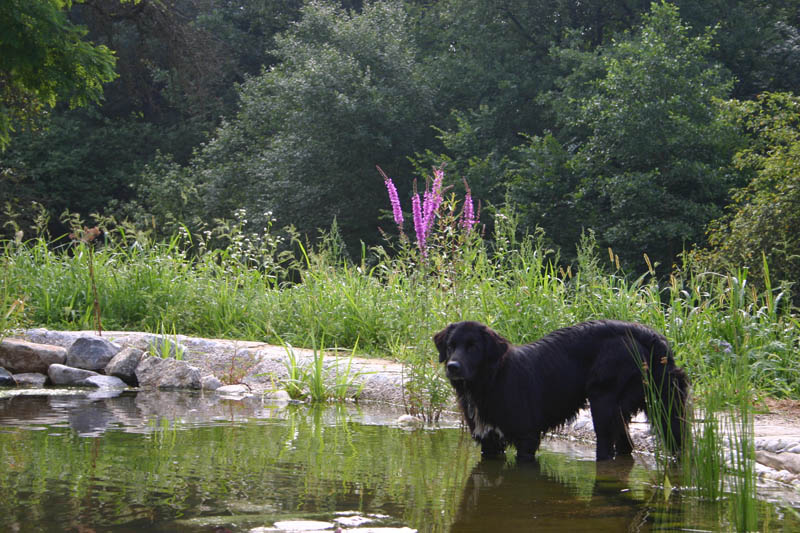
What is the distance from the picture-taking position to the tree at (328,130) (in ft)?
101

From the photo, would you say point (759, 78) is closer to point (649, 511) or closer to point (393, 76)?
point (393, 76)

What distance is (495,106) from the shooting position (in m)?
30.8

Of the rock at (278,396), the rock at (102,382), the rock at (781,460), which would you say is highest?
the rock at (102,382)

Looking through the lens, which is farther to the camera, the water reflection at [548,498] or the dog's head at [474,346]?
the dog's head at [474,346]

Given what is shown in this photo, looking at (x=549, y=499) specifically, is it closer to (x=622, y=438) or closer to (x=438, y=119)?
(x=622, y=438)

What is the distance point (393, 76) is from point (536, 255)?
24.0 metres

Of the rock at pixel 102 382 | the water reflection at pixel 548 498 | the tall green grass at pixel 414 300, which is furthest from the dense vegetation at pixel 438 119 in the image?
the water reflection at pixel 548 498

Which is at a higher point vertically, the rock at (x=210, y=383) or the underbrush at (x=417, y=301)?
the underbrush at (x=417, y=301)

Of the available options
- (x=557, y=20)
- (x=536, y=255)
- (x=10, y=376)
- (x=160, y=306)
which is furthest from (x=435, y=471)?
(x=557, y=20)

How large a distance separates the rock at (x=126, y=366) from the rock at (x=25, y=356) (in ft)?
2.31

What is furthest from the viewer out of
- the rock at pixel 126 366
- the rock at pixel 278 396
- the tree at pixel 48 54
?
the tree at pixel 48 54

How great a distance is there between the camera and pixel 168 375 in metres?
9.06

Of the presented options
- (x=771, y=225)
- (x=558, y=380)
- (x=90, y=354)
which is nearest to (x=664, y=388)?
(x=558, y=380)

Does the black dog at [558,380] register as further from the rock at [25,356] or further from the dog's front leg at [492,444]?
the rock at [25,356]
